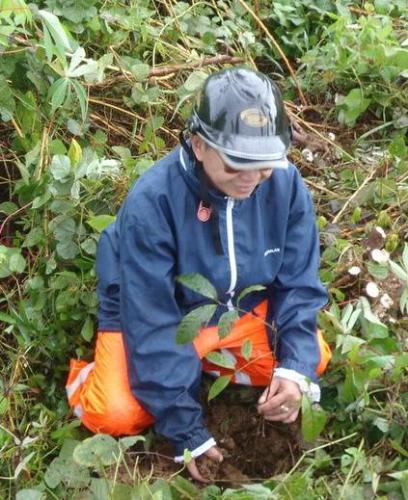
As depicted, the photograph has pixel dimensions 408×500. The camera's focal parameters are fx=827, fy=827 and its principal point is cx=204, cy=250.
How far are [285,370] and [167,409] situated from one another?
31 centimetres

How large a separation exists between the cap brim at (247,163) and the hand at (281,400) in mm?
595

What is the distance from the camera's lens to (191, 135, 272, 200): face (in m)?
1.82

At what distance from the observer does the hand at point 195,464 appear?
6.71ft

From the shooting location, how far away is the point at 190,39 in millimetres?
3270

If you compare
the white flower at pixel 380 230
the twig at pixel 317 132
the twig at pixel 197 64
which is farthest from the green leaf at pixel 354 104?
the white flower at pixel 380 230

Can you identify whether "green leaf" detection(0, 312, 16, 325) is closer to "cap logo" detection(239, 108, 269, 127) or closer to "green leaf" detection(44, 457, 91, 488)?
"green leaf" detection(44, 457, 91, 488)

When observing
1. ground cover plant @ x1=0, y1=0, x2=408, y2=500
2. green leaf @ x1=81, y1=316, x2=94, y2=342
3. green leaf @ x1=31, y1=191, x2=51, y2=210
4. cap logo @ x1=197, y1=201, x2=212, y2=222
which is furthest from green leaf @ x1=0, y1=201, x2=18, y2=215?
cap logo @ x1=197, y1=201, x2=212, y2=222

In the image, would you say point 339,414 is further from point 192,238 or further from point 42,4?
point 42,4

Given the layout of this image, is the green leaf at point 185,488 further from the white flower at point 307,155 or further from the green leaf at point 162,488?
the white flower at point 307,155

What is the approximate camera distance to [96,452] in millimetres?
1849

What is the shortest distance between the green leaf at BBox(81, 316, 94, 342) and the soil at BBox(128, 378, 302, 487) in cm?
36

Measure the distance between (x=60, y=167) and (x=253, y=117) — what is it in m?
0.85

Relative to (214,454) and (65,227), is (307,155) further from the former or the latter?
(214,454)

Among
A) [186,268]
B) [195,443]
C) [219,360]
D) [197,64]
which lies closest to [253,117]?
[186,268]
